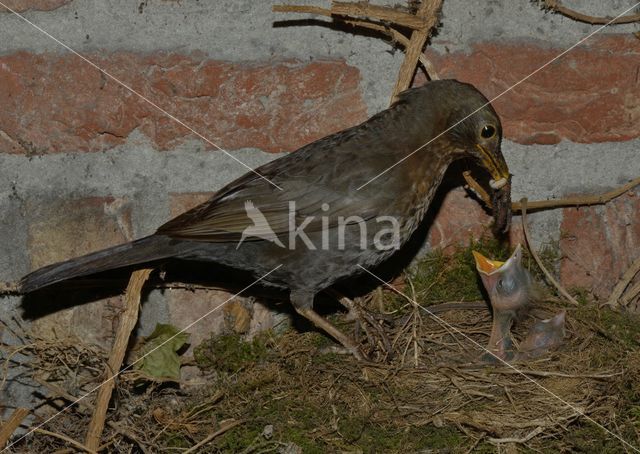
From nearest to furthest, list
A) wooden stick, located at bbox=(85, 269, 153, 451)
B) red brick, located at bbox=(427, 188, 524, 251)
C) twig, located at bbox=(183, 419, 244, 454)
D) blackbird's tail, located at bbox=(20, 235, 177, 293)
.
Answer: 1. twig, located at bbox=(183, 419, 244, 454)
2. wooden stick, located at bbox=(85, 269, 153, 451)
3. blackbird's tail, located at bbox=(20, 235, 177, 293)
4. red brick, located at bbox=(427, 188, 524, 251)

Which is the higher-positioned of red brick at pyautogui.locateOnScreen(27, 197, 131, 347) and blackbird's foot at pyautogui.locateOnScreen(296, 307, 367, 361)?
red brick at pyautogui.locateOnScreen(27, 197, 131, 347)

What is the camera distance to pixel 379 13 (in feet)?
11.2

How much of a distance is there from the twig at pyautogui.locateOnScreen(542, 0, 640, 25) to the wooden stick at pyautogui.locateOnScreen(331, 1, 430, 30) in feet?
1.56

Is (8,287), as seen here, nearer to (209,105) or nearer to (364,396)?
(209,105)

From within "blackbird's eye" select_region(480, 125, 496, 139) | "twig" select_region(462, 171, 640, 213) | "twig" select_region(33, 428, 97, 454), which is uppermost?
"blackbird's eye" select_region(480, 125, 496, 139)

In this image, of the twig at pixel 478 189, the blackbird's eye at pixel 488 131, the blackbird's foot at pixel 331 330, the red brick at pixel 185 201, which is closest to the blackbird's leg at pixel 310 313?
the blackbird's foot at pixel 331 330

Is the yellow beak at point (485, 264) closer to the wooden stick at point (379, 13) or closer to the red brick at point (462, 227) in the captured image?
the red brick at point (462, 227)

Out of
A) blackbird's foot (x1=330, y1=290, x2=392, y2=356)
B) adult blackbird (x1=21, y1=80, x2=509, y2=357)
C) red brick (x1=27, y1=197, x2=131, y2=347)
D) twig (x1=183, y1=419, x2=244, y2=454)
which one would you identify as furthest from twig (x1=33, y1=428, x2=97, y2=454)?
blackbird's foot (x1=330, y1=290, x2=392, y2=356)

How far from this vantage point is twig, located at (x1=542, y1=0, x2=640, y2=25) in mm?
3477

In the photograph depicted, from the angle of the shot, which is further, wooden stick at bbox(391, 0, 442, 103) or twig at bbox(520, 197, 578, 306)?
twig at bbox(520, 197, 578, 306)

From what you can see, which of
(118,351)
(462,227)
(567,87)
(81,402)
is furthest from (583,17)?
(81,402)

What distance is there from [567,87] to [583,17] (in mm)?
258

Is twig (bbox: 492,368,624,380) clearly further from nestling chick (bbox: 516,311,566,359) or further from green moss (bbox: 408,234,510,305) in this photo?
green moss (bbox: 408,234,510,305)

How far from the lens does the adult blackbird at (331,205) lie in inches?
133
